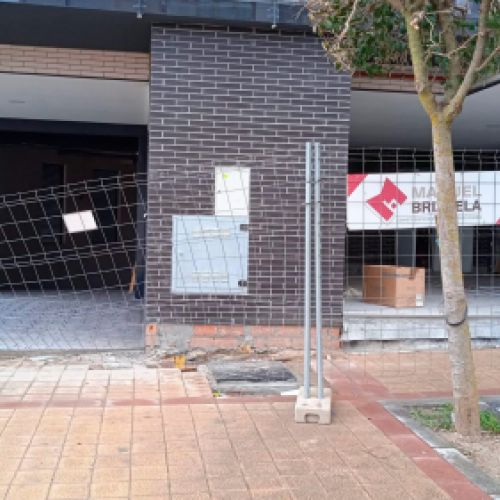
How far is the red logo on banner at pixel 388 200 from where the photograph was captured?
7848 mm

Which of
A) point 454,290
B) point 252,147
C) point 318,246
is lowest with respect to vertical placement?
point 454,290

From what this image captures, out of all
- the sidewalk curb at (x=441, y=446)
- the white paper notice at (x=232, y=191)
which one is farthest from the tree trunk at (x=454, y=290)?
the white paper notice at (x=232, y=191)

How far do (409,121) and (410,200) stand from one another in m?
5.06

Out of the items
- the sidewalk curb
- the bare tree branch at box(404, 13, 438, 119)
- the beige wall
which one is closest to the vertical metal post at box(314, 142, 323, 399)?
the sidewalk curb

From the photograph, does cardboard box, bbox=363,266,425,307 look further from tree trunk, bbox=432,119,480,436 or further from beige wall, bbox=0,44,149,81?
beige wall, bbox=0,44,149,81

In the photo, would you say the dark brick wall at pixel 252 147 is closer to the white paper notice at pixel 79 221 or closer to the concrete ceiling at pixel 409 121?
the white paper notice at pixel 79 221

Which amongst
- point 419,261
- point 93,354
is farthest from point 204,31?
point 419,261

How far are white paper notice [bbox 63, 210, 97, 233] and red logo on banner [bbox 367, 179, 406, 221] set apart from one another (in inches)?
131

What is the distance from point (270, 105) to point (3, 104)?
5.34 m

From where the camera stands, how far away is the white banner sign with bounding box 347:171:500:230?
7.85 m

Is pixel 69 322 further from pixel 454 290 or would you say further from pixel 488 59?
pixel 488 59

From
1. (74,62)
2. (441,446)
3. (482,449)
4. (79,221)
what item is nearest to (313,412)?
(441,446)

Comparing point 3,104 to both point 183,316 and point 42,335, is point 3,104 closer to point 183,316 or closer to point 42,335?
point 42,335

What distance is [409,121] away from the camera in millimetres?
12484
